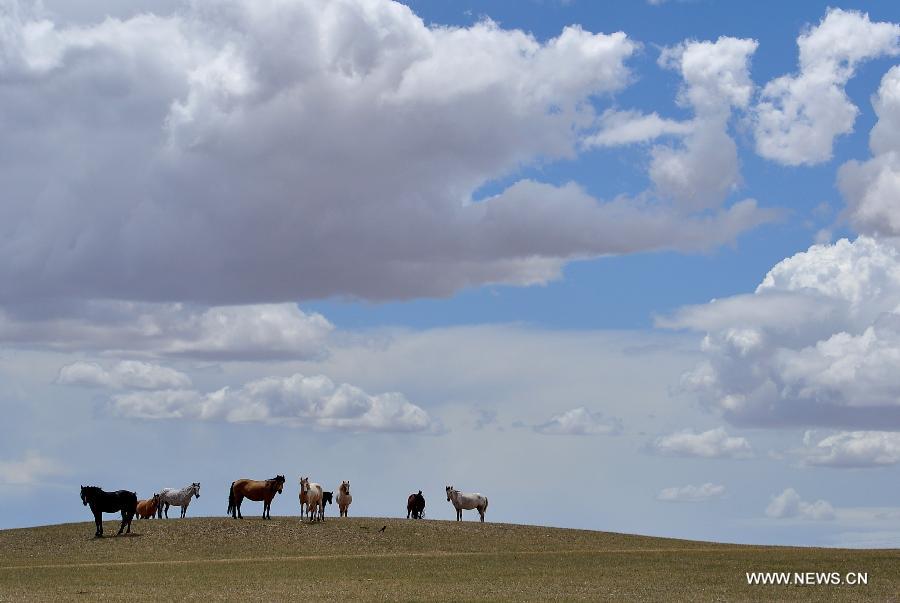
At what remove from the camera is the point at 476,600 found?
35906mm

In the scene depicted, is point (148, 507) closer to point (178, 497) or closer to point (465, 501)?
point (178, 497)

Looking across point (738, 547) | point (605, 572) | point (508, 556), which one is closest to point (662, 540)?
point (738, 547)

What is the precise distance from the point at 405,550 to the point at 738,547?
17637 millimetres

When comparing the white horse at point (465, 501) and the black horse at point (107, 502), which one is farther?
the white horse at point (465, 501)

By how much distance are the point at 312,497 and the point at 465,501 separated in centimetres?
1196

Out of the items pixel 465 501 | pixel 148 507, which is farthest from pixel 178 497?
pixel 465 501

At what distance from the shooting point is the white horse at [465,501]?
239 feet

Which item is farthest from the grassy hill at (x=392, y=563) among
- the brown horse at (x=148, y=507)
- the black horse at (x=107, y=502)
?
the brown horse at (x=148, y=507)

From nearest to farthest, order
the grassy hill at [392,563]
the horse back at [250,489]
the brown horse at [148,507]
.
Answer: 1. the grassy hill at [392,563]
2. the horse back at [250,489]
3. the brown horse at [148,507]

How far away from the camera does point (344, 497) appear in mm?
70562

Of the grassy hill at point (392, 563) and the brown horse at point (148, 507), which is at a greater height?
the brown horse at point (148, 507)

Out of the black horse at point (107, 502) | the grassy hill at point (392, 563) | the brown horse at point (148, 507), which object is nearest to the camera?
the grassy hill at point (392, 563)

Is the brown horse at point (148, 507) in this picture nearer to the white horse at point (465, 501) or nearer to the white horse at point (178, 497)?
the white horse at point (178, 497)

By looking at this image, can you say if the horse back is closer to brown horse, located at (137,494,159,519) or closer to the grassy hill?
the grassy hill
